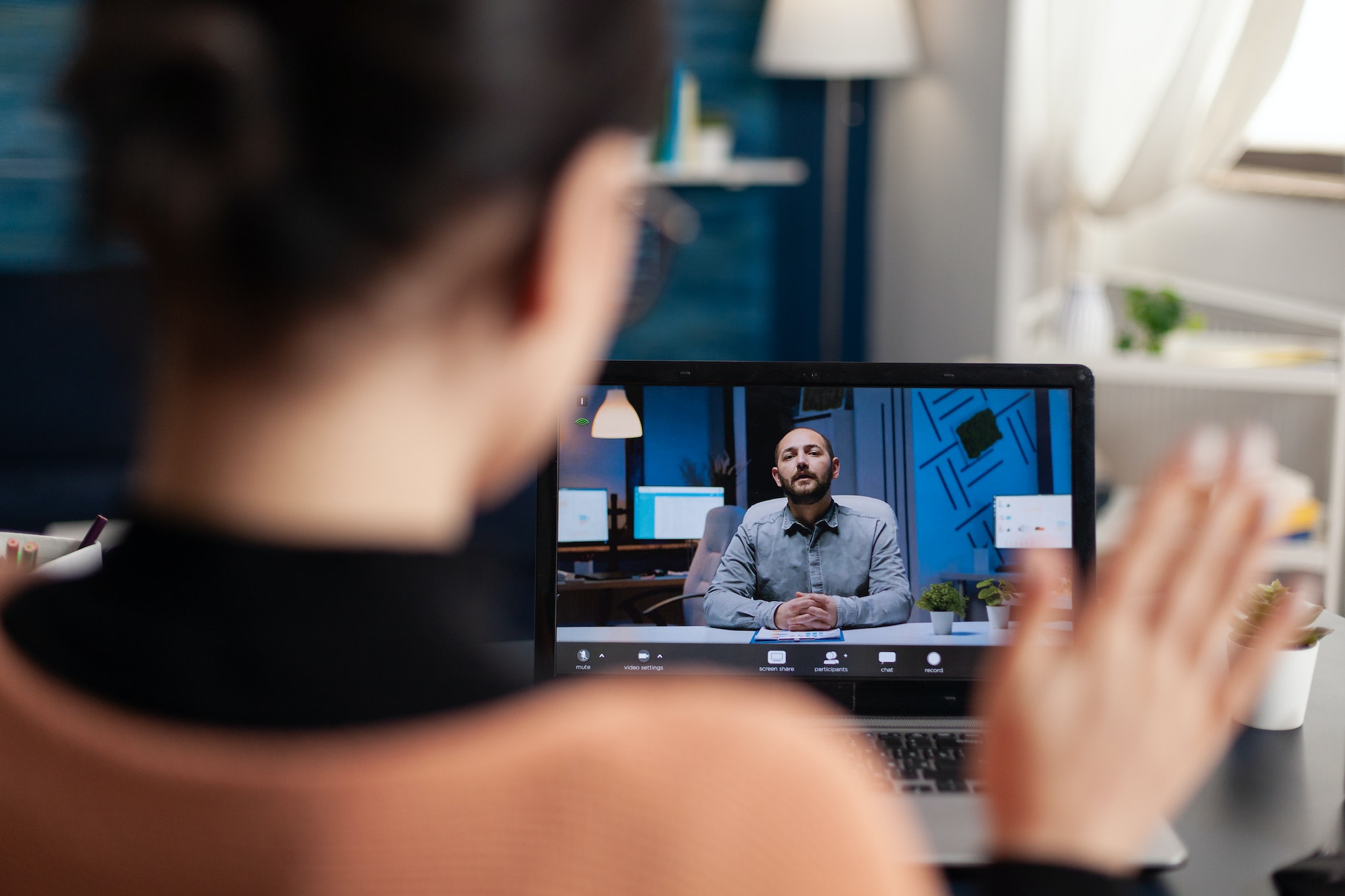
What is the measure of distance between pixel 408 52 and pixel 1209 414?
2.81 m

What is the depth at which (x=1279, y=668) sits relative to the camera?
114 centimetres

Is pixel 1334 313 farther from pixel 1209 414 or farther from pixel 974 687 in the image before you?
pixel 974 687

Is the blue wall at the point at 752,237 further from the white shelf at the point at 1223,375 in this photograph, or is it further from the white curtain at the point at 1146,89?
the white shelf at the point at 1223,375

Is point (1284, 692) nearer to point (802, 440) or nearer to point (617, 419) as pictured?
point (802, 440)

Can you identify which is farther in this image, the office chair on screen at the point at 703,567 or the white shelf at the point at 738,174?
the white shelf at the point at 738,174

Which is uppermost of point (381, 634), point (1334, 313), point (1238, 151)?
point (1238, 151)

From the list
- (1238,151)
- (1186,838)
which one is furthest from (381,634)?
(1238,151)

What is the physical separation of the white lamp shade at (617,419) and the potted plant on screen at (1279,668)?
0.59 meters

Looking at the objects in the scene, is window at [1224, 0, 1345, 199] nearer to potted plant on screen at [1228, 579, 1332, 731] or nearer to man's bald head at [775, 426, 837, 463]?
potted plant on screen at [1228, 579, 1332, 731]

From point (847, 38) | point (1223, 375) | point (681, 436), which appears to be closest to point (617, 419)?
point (681, 436)

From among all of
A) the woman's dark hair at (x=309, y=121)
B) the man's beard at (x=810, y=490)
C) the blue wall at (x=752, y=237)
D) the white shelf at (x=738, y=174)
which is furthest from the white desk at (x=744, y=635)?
the blue wall at (x=752, y=237)

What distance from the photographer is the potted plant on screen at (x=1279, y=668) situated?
113 centimetres

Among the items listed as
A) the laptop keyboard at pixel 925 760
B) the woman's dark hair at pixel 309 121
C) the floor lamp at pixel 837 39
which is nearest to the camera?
the woman's dark hair at pixel 309 121

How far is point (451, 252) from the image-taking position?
0.34m
